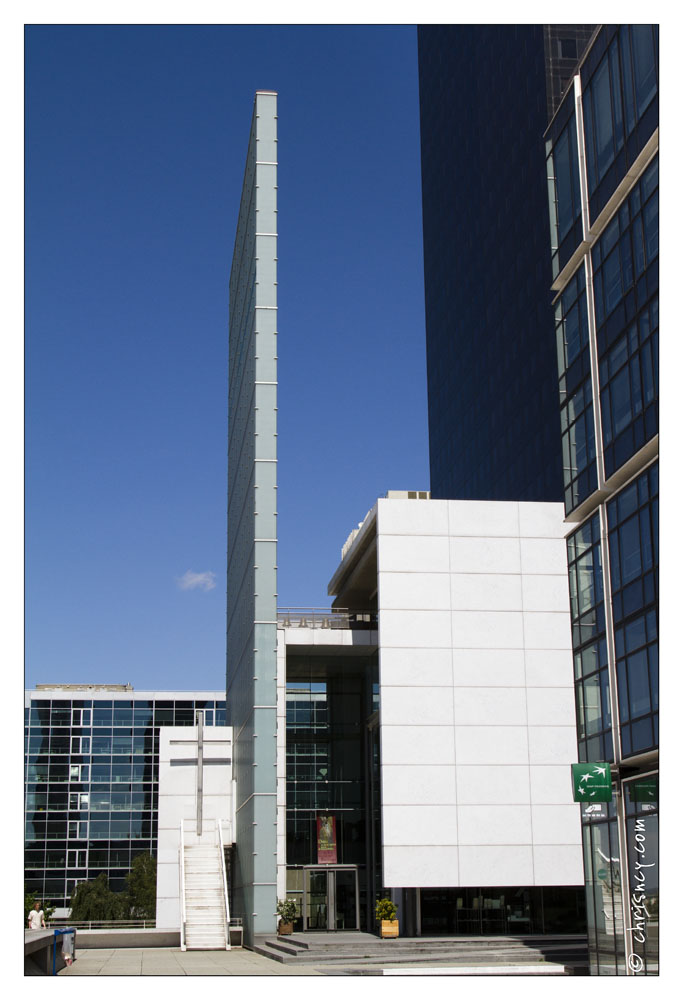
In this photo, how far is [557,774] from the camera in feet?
139

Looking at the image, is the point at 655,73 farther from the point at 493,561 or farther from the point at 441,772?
the point at 441,772

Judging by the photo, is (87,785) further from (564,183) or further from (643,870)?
(643,870)

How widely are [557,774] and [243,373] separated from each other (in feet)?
77.2

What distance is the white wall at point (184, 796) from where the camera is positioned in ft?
175

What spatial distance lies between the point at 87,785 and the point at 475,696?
7313cm

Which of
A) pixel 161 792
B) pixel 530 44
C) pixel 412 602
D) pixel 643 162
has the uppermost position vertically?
pixel 530 44

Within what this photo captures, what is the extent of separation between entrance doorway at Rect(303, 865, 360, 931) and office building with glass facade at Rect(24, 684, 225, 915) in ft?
185

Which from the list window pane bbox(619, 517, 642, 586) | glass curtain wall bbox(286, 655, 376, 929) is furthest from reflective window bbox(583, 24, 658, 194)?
glass curtain wall bbox(286, 655, 376, 929)

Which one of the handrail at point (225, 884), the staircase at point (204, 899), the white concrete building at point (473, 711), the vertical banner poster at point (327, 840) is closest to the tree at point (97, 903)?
the handrail at point (225, 884)

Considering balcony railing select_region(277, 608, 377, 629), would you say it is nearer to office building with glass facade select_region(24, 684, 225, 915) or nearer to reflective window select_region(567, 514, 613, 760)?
reflective window select_region(567, 514, 613, 760)

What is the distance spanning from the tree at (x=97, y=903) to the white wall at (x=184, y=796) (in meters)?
42.3

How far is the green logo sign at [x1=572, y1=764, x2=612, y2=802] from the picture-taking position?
95.6 feet

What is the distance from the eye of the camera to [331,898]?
4909 cm
